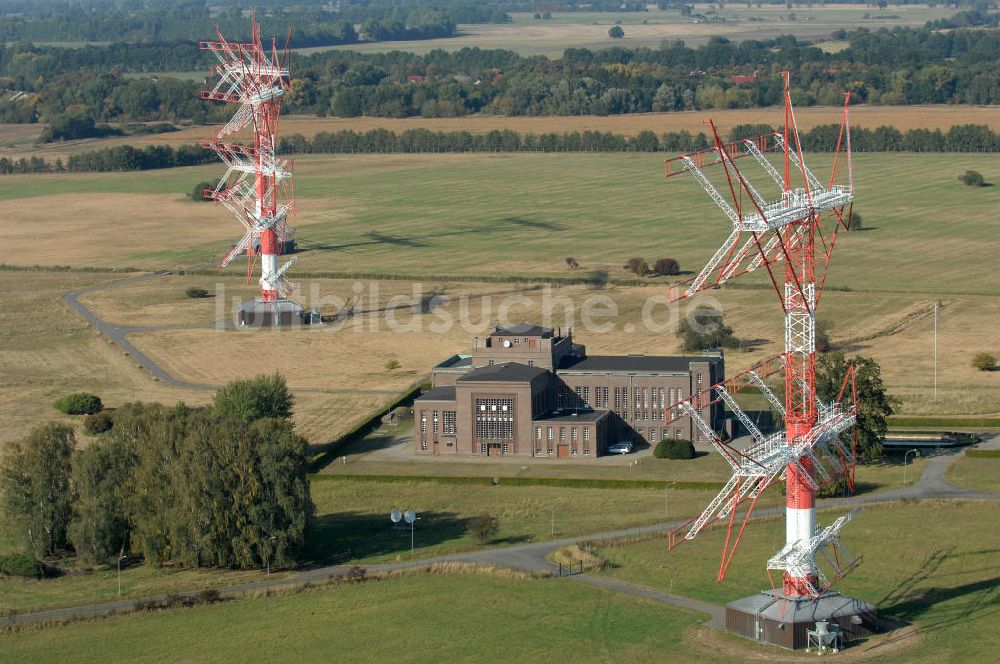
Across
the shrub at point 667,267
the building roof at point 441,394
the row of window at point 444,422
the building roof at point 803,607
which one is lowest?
the building roof at point 803,607

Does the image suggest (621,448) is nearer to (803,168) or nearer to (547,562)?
(547,562)

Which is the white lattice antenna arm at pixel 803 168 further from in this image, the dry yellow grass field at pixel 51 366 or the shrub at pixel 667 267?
the shrub at pixel 667 267

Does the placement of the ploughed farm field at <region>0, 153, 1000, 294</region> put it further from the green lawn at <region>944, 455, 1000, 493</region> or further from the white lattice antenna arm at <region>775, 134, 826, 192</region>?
the white lattice antenna arm at <region>775, 134, 826, 192</region>

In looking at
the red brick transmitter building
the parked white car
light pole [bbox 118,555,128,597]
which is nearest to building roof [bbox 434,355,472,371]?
the red brick transmitter building

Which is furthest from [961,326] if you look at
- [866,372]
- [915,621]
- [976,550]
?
[915,621]

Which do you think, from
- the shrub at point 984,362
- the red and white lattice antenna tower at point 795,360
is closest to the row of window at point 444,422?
the red and white lattice antenna tower at point 795,360

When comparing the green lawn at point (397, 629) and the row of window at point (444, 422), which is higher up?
the row of window at point (444, 422)

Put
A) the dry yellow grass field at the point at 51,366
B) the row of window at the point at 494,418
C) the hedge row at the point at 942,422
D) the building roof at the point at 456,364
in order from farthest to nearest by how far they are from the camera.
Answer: the dry yellow grass field at the point at 51,366, the building roof at the point at 456,364, the hedge row at the point at 942,422, the row of window at the point at 494,418
